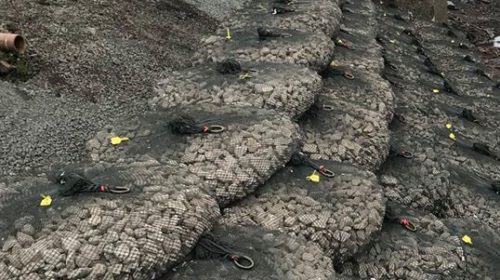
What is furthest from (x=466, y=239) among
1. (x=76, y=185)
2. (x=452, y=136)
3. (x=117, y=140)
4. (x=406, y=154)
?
(x=76, y=185)

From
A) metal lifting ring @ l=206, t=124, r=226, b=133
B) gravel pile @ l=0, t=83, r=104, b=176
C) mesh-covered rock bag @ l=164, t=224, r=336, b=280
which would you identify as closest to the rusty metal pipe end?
gravel pile @ l=0, t=83, r=104, b=176

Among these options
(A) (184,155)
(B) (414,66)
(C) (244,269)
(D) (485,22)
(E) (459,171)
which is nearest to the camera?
(C) (244,269)

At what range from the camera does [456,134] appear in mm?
8078

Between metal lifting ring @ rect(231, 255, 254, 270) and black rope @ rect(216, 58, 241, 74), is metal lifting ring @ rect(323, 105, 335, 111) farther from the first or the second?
metal lifting ring @ rect(231, 255, 254, 270)

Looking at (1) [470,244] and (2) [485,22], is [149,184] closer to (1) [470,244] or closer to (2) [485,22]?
(1) [470,244]

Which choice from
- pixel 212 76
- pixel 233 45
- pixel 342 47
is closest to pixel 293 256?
pixel 212 76

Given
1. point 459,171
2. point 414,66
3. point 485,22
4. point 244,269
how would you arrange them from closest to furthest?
point 244,269
point 459,171
point 414,66
point 485,22

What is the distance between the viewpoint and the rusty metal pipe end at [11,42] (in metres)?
6.27

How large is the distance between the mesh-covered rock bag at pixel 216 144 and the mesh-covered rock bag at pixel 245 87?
345 millimetres

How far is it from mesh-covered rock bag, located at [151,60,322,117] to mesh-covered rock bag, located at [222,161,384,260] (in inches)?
35.8

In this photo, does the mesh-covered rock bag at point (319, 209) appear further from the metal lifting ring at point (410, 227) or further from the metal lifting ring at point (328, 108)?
the metal lifting ring at point (328, 108)

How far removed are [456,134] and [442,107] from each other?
107 centimetres

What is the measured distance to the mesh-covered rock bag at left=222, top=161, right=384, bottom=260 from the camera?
14.3 feet

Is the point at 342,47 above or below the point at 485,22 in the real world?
above
